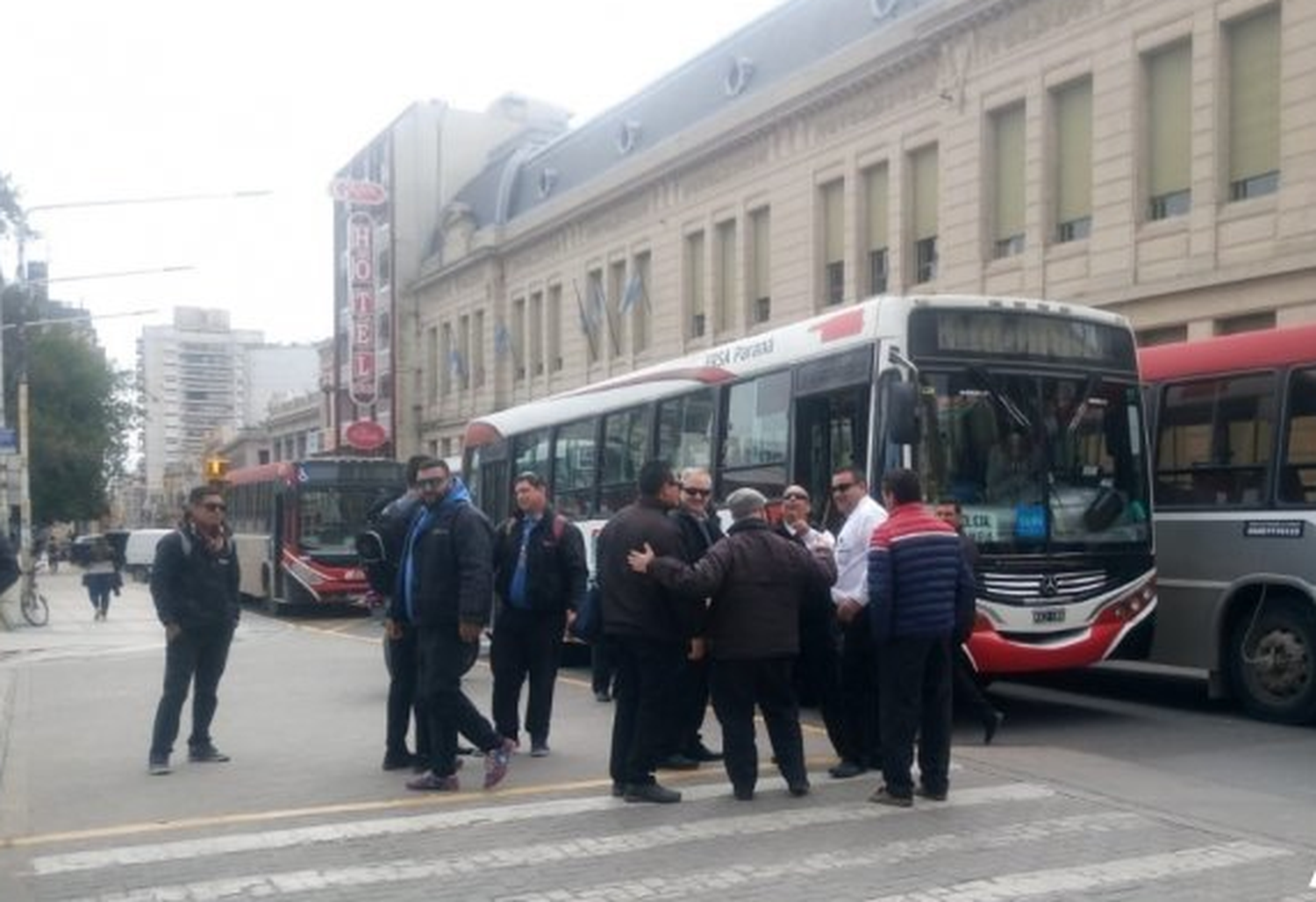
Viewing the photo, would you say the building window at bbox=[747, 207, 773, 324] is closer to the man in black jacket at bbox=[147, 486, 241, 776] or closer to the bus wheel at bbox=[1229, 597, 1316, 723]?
the bus wheel at bbox=[1229, 597, 1316, 723]

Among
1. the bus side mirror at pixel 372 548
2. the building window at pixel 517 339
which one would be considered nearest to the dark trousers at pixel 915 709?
the bus side mirror at pixel 372 548

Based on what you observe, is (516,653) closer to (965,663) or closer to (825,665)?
(825,665)

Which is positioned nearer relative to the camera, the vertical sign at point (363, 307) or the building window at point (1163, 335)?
the building window at point (1163, 335)

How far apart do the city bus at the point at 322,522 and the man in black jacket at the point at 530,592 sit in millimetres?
19111

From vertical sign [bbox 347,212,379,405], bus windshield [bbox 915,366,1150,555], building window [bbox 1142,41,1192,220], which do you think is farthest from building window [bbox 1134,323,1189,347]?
vertical sign [bbox 347,212,379,405]

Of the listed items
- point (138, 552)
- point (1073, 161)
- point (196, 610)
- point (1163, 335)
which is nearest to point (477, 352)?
point (138, 552)

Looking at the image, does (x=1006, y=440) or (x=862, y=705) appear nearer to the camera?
(x=862, y=705)

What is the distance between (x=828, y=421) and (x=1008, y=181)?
661 inches

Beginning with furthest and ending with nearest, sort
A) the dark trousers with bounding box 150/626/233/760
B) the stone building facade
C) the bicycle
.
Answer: the bicycle < the stone building facade < the dark trousers with bounding box 150/626/233/760

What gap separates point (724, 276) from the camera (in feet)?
122

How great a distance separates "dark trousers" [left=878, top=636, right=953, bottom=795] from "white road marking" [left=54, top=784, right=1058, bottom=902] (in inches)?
7.6

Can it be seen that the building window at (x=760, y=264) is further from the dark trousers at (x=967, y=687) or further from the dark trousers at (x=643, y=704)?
the dark trousers at (x=643, y=704)

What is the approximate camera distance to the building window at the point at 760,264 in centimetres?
3506

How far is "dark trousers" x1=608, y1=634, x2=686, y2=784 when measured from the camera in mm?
8203
